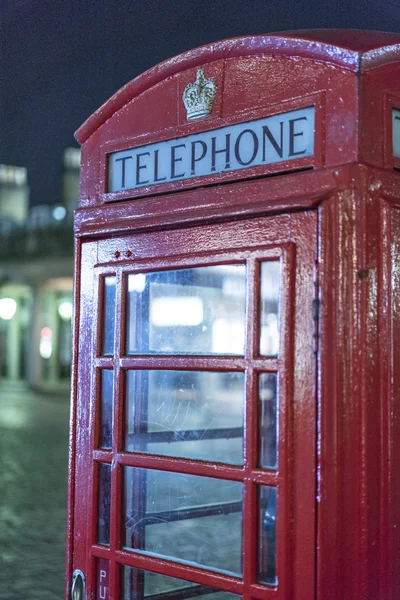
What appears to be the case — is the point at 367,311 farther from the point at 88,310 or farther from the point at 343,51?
the point at 88,310

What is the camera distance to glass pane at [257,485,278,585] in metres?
2.37

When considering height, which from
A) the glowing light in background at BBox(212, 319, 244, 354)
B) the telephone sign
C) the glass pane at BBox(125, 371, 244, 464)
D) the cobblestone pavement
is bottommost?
the cobblestone pavement

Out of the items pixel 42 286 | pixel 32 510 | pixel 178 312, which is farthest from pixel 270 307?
pixel 42 286

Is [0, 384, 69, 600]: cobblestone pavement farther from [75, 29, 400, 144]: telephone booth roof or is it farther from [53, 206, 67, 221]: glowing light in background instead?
[53, 206, 67, 221]: glowing light in background

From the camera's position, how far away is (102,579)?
9.36 feet

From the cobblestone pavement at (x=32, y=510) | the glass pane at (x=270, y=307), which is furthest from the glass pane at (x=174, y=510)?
the cobblestone pavement at (x=32, y=510)

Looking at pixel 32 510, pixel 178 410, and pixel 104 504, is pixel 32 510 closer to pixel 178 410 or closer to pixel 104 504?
pixel 104 504

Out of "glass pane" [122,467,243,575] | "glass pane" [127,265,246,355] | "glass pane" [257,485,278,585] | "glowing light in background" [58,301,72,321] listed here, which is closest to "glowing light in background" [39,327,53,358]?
"glowing light in background" [58,301,72,321]

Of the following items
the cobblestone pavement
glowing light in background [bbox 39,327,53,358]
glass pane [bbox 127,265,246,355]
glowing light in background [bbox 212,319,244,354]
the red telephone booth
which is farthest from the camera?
glowing light in background [bbox 39,327,53,358]

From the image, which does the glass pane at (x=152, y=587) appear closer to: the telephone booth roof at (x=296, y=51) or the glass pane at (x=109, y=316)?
the glass pane at (x=109, y=316)

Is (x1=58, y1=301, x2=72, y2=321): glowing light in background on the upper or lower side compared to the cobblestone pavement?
upper

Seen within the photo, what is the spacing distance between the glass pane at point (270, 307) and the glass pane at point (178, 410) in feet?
1.30

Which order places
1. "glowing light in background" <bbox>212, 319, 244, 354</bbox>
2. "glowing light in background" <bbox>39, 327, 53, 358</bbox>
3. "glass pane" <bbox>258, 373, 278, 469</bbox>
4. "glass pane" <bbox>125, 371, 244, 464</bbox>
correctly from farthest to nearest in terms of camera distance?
"glowing light in background" <bbox>39, 327, 53, 358</bbox>, "glass pane" <bbox>125, 371, 244, 464</bbox>, "glowing light in background" <bbox>212, 319, 244, 354</bbox>, "glass pane" <bbox>258, 373, 278, 469</bbox>

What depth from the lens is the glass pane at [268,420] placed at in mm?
2357
